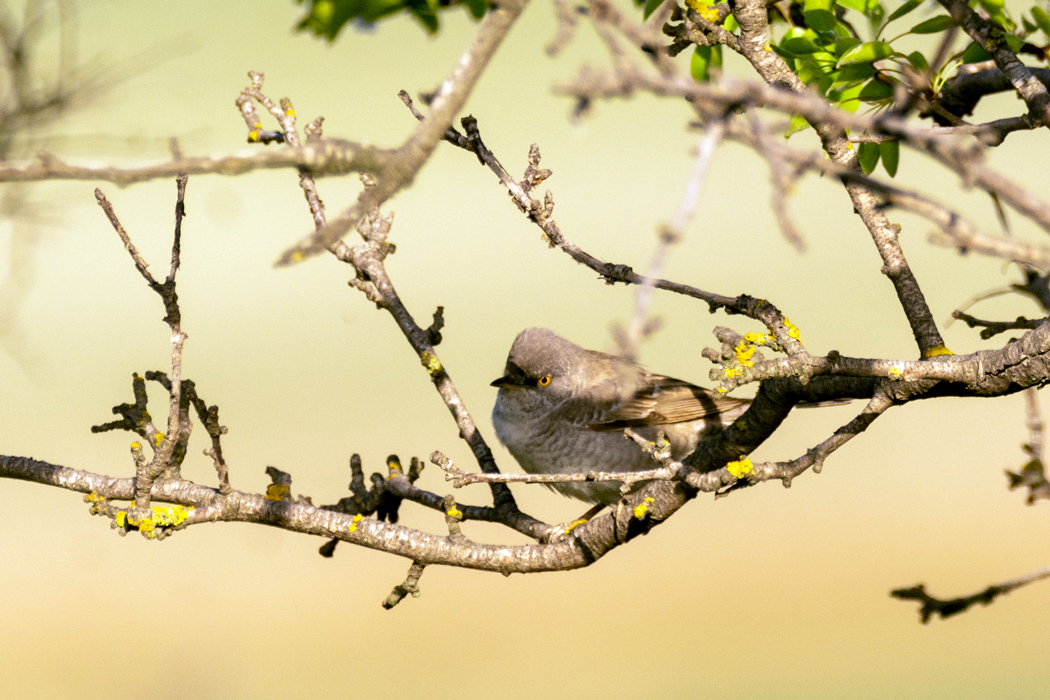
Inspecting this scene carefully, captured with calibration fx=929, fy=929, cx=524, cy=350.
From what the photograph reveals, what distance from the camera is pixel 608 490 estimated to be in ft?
16.0

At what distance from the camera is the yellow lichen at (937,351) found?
9.35 feet

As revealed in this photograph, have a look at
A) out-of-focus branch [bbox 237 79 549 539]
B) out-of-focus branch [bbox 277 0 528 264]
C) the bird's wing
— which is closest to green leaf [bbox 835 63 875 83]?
out-of-focus branch [bbox 277 0 528 264]

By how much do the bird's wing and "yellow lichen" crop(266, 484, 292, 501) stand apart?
240 centimetres

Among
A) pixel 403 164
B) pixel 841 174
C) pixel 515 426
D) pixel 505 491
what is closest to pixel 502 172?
pixel 505 491

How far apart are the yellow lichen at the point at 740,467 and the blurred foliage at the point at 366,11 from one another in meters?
1.51

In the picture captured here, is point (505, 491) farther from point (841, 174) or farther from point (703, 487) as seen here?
point (841, 174)

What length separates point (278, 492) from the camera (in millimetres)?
3650

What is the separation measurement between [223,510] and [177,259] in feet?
3.14

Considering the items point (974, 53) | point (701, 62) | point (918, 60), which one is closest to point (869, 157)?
point (918, 60)

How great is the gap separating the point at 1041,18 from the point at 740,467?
1.65m

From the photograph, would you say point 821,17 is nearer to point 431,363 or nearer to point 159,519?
point 431,363

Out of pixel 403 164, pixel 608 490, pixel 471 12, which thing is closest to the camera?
pixel 403 164

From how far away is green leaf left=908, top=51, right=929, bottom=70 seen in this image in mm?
3029

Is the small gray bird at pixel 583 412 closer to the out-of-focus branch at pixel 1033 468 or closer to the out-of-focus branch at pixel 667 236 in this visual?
A: the out-of-focus branch at pixel 1033 468
